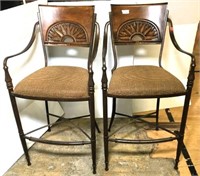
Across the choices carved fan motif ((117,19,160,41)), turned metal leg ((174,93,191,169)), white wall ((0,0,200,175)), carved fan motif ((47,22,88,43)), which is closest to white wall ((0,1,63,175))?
white wall ((0,0,200,175))

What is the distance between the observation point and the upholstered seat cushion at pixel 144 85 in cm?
129

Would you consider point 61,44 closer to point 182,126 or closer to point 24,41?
point 24,41

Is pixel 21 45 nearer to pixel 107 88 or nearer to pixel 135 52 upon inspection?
pixel 107 88

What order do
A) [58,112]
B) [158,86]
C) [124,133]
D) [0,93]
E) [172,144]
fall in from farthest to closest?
[58,112]
[124,133]
[172,144]
[0,93]
[158,86]

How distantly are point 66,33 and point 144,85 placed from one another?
65 cm

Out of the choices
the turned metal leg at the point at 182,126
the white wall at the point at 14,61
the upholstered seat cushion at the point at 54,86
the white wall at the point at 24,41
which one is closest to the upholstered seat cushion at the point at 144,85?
the turned metal leg at the point at 182,126

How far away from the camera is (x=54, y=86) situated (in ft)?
4.35

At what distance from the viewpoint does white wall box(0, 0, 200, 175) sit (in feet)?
4.78

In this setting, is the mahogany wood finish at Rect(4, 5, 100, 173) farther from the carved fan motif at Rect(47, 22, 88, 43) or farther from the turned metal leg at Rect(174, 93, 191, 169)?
the turned metal leg at Rect(174, 93, 191, 169)

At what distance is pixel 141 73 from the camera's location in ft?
4.85

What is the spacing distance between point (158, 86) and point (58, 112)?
989 millimetres

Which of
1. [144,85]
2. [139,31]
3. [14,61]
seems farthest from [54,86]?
[139,31]

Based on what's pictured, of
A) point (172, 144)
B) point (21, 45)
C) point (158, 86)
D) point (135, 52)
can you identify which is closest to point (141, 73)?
point (158, 86)

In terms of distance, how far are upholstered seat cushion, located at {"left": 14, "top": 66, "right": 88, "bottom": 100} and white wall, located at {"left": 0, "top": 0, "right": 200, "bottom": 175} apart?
0.69ft
